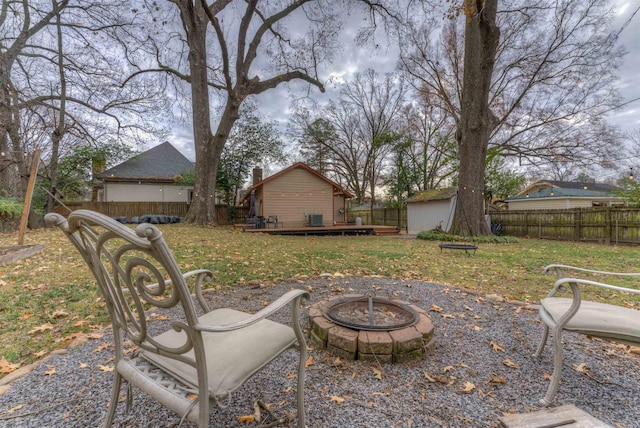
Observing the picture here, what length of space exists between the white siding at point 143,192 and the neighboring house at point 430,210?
15.2m

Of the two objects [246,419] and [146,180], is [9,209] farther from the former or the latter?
[246,419]

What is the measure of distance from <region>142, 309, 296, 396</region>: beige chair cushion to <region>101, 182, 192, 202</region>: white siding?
19.7 m

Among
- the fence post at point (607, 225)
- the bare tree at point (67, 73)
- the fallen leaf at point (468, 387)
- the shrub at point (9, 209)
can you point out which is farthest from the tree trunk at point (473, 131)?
the shrub at point (9, 209)

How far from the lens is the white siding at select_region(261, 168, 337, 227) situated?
49.2 feet

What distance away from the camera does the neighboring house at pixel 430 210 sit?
45.4 ft

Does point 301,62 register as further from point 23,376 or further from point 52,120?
point 23,376

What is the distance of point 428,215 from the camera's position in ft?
50.2

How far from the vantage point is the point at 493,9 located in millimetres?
8586

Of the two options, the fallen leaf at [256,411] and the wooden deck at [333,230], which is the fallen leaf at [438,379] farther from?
the wooden deck at [333,230]

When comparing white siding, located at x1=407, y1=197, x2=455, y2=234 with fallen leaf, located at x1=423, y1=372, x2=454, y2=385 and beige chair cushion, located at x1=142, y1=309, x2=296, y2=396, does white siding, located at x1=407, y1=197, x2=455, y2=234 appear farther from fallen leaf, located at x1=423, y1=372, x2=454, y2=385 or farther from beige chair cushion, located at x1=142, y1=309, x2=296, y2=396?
beige chair cushion, located at x1=142, y1=309, x2=296, y2=396

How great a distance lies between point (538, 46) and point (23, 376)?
1937 cm

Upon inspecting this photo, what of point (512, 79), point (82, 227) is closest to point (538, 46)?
point (512, 79)

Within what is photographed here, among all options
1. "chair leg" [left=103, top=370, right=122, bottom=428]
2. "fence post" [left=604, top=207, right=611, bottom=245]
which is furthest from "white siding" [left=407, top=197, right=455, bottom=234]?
"chair leg" [left=103, top=370, right=122, bottom=428]

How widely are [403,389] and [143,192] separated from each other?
807 inches
